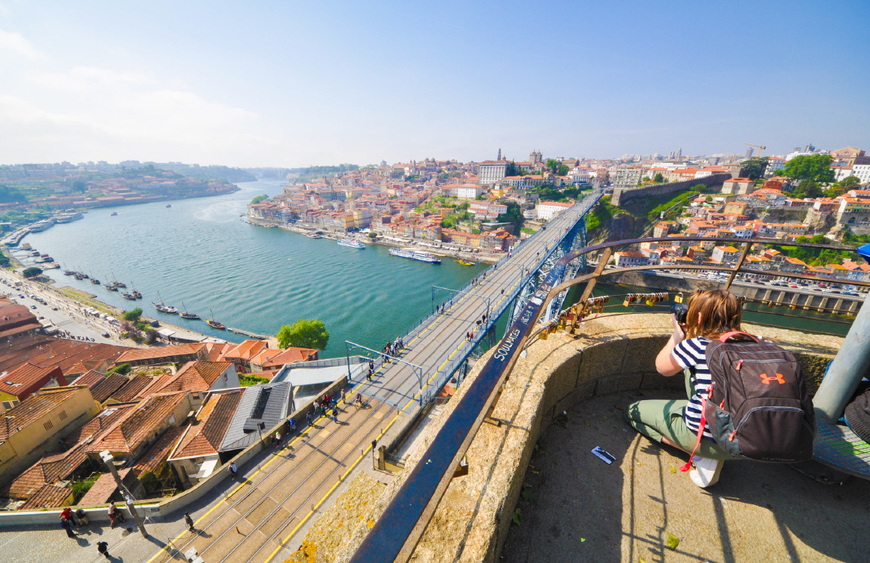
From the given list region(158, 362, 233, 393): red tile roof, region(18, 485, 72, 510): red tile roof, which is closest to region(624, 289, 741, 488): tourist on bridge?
region(18, 485, 72, 510): red tile roof

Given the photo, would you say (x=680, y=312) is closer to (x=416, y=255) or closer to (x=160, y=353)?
(x=160, y=353)

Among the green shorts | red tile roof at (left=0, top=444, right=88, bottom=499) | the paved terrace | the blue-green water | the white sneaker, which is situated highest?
the green shorts

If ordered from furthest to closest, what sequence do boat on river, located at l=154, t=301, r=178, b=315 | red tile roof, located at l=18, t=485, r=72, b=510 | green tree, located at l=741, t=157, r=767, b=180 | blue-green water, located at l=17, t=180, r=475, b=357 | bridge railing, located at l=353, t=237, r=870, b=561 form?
1. green tree, located at l=741, t=157, r=767, b=180
2. boat on river, located at l=154, t=301, r=178, b=315
3. blue-green water, located at l=17, t=180, r=475, b=357
4. red tile roof, located at l=18, t=485, r=72, b=510
5. bridge railing, located at l=353, t=237, r=870, b=561

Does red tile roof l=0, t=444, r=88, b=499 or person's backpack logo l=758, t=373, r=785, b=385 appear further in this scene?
red tile roof l=0, t=444, r=88, b=499

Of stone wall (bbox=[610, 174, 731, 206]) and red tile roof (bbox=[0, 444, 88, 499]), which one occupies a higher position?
stone wall (bbox=[610, 174, 731, 206])

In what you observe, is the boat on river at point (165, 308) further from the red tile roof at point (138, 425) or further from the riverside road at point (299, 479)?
the riverside road at point (299, 479)

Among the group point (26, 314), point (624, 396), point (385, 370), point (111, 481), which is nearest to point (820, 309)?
point (385, 370)

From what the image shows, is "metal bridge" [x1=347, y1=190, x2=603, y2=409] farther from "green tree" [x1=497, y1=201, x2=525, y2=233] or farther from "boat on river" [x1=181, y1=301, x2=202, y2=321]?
"green tree" [x1=497, y1=201, x2=525, y2=233]
